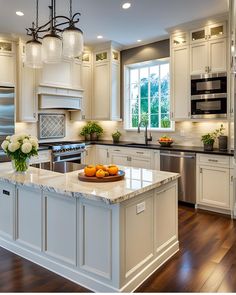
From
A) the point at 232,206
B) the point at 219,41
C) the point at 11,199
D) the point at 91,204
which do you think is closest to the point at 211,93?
the point at 219,41

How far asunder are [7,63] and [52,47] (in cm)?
273

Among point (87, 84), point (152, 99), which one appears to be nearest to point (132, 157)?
point (152, 99)

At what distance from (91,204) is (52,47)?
154 centimetres

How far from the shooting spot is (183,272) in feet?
8.58

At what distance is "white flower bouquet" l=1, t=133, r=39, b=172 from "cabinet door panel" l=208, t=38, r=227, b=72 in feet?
10.4

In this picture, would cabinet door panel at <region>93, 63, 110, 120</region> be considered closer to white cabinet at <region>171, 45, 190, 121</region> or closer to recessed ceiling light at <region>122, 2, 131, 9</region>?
white cabinet at <region>171, 45, 190, 121</region>

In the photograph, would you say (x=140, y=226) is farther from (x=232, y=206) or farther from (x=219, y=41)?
(x=219, y=41)

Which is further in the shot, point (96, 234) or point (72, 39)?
point (72, 39)

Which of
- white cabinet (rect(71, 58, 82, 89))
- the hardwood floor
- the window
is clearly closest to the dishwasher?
the window

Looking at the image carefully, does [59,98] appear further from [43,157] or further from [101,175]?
[101,175]

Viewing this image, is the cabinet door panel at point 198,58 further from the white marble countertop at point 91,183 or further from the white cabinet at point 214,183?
the white marble countertop at point 91,183

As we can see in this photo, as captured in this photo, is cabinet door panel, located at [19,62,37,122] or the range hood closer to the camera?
cabinet door panel, located at [19,62,37,122]

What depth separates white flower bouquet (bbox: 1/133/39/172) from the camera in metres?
2.84

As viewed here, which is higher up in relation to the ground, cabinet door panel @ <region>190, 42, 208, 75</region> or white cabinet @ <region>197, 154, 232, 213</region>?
cabinet door panel @ <region>190, 42, 208, 75</region>
